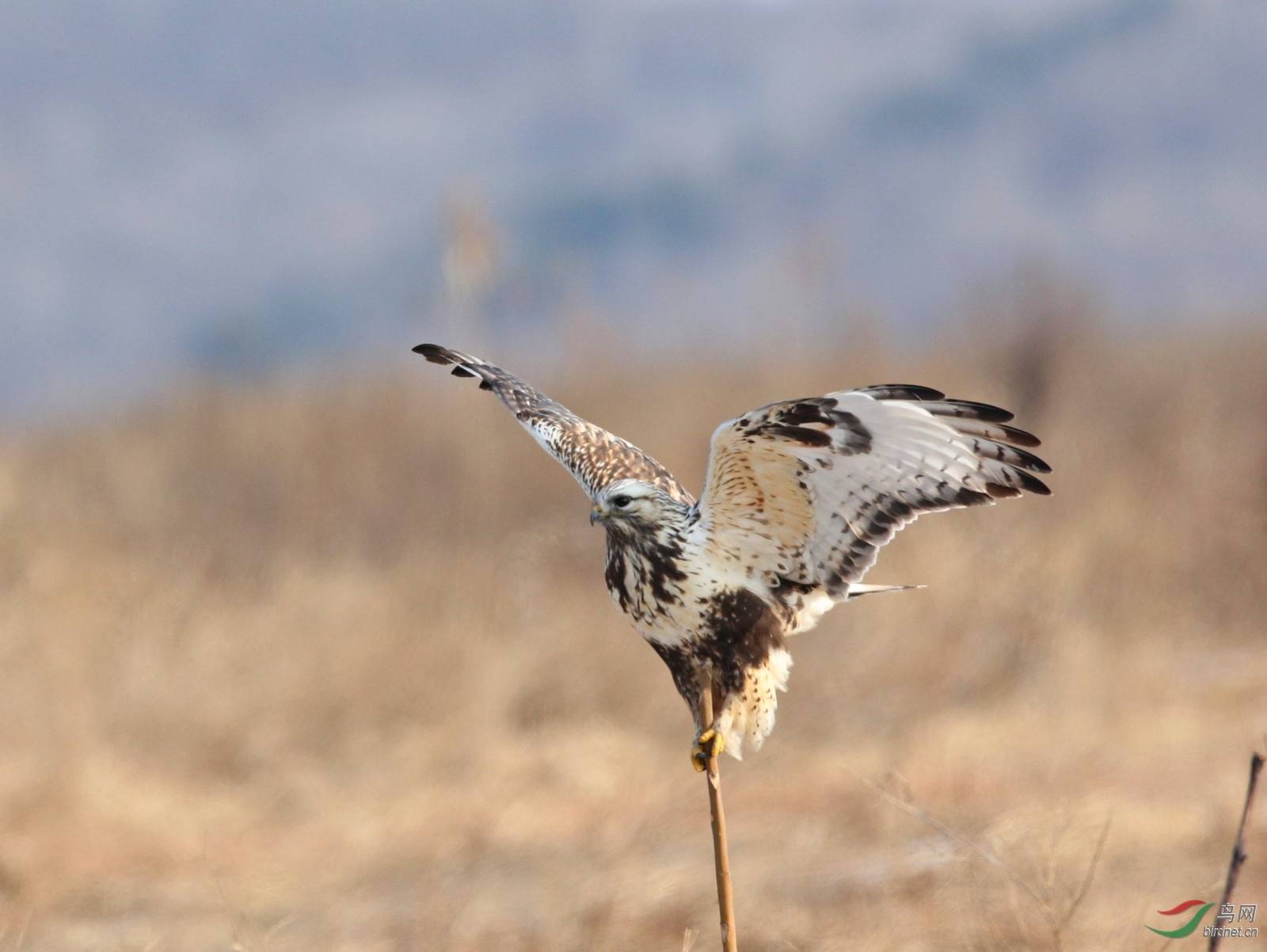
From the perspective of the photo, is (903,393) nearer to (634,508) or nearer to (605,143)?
(634,508)

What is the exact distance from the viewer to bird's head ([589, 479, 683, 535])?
3059 mm

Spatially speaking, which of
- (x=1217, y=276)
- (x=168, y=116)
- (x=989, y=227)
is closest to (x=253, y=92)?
(x=168, y=116)

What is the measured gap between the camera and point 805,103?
13625 cm

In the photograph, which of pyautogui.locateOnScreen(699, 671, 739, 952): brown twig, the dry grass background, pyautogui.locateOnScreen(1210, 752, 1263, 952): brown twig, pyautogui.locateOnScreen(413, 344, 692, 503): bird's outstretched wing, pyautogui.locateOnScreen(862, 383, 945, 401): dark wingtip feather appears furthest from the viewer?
the dry grass background

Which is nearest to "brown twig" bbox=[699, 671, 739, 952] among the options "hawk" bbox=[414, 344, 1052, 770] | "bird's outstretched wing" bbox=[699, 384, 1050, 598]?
"hawk" bbox=[414, 344, 1052, 770]

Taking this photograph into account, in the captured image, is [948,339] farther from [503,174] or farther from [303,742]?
[503,174]

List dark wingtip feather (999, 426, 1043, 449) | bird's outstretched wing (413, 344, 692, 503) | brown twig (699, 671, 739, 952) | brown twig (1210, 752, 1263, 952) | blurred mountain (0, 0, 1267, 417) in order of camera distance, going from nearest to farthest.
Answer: brown twig (1210, 752, 1263, 952), brown twig (699, 671, 739, 952), dark wingtip feather (999, 426, 1043, 449), bird's outstretched wing (413, 344, 692, 503), blurred mountain (0, 0, 1267, 417)

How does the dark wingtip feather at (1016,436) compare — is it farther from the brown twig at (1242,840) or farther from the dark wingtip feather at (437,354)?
the dark wingtip feather at (437,354)

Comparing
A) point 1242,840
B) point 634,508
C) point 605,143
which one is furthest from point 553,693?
point 605,143

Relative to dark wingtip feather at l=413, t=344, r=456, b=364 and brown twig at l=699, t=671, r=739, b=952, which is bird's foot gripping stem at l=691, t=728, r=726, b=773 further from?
dark wingtip feather at l=413, t=344, r=456, b=364

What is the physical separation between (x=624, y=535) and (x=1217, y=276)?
234 ft

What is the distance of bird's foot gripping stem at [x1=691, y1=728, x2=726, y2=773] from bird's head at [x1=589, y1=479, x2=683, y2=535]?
0.44 metres

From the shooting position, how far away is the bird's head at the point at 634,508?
3.06m

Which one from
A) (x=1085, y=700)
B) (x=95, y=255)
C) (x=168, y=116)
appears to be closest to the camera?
(x=1085, y=700)
